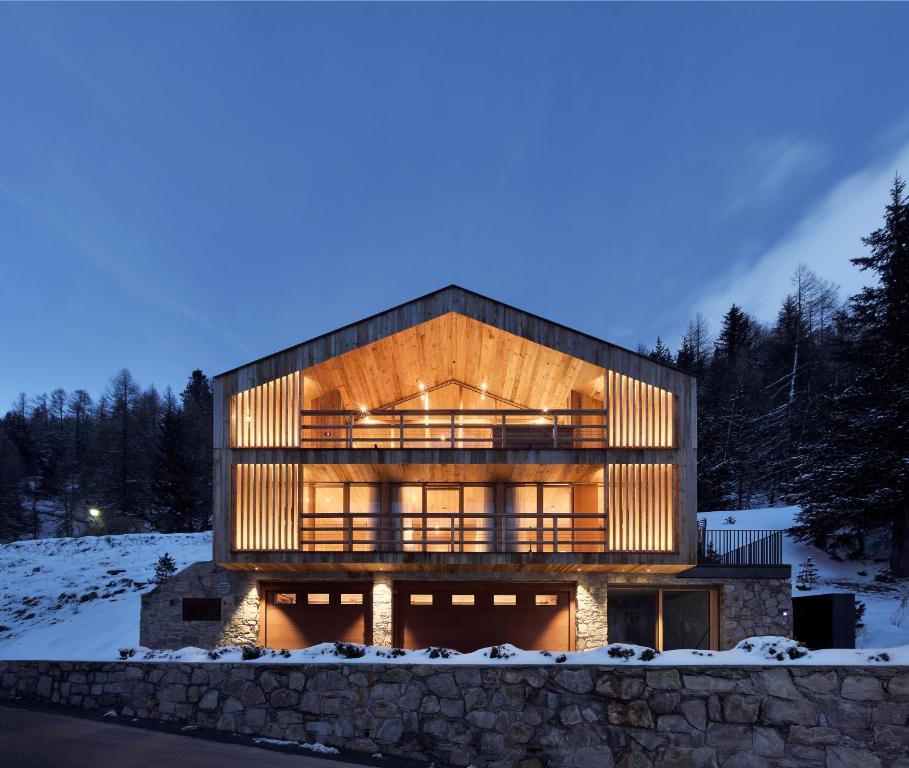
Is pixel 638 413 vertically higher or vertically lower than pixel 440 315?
lower

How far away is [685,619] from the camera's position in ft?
55.0

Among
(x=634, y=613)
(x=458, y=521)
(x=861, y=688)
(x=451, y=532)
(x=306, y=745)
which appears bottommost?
(x=306, y=745)

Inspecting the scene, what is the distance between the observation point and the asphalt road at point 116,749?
831 centimetres

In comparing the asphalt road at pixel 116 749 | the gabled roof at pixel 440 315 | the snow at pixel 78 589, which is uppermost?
the gabled roof at pixel 440 315

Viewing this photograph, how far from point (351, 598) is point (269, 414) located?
196 inches

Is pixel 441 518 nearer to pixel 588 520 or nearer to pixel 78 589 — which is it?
pixel 588 520

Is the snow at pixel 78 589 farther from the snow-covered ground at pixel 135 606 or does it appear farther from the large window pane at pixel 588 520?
the large window pane at pixel 588 520

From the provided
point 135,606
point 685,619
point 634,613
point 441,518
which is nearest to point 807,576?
point 685,619

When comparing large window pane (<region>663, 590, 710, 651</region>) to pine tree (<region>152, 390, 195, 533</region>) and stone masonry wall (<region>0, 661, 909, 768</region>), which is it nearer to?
stone masonry wall (<region>0, 661, 909, 768</region>)

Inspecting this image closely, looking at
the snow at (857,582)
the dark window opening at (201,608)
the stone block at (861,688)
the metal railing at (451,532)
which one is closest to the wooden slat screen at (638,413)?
the metal railing at (451,532)

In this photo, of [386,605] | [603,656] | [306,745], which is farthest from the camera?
[386,605]

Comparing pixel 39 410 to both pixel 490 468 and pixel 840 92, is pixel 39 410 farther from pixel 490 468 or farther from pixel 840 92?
pixel 840 92

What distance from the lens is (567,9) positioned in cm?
14600

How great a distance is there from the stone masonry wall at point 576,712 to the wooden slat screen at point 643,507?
6.47m
